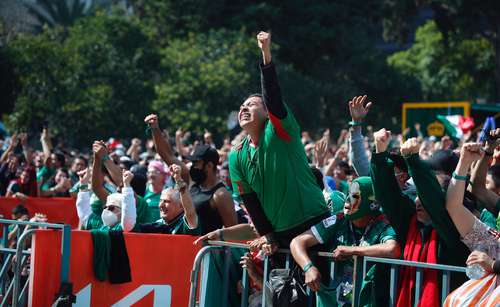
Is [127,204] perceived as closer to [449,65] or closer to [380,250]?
[380,250]

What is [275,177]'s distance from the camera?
677 centimetres

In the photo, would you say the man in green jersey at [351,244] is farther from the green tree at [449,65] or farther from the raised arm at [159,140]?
the green tree at [449,65]

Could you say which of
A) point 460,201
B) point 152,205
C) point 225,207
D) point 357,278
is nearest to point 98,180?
point 152,205

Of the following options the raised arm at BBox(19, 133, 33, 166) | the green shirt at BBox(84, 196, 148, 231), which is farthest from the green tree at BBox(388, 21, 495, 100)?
the green shirt at BBox(84, 196, 148, 231)

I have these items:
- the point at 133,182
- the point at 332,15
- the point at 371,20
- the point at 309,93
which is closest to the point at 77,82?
the point at 309,93

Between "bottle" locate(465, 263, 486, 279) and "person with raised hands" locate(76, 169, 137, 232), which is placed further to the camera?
"person with raised hands" locate(76, 169, 137, 232)

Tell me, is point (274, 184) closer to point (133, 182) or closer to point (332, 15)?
point (133, 182)

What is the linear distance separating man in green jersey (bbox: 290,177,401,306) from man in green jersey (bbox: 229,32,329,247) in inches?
5.4

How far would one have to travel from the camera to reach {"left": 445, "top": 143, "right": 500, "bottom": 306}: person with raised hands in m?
5.80

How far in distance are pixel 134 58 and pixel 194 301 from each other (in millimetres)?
30072

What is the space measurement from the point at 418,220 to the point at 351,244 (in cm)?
62

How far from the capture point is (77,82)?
1382 inches

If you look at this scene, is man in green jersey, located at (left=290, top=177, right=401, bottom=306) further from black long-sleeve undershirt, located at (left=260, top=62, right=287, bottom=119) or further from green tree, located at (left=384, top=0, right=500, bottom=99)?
green tree, located at (left=384, top=0, right=500, bottom=99)

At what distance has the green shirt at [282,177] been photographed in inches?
265
